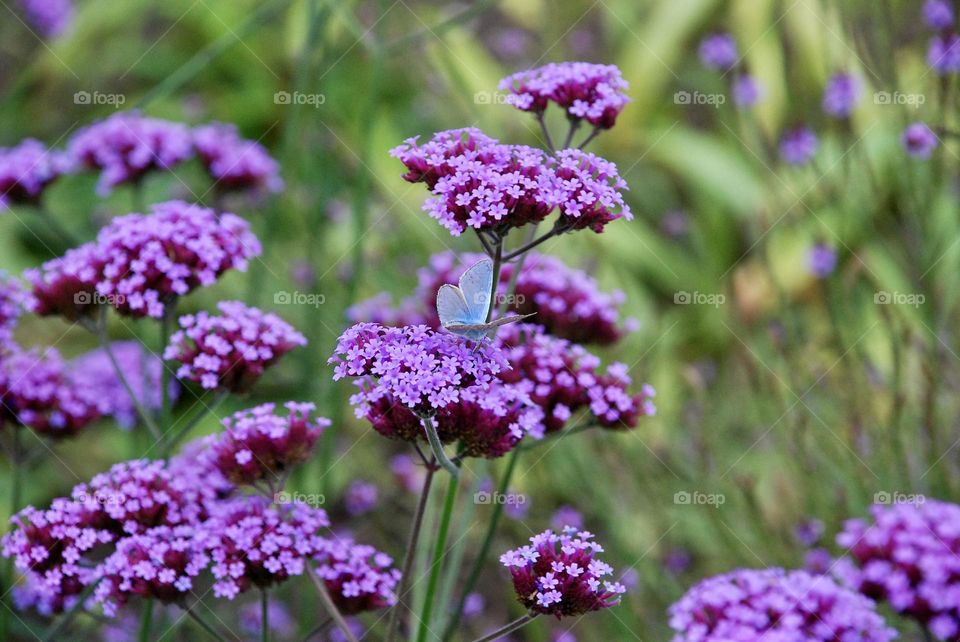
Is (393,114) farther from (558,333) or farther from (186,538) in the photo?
(186,538)

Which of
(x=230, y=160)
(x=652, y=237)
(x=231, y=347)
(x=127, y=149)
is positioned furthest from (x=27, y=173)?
(x=652, y=237)

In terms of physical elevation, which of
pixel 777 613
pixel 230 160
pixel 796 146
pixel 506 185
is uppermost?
pixel 796 146

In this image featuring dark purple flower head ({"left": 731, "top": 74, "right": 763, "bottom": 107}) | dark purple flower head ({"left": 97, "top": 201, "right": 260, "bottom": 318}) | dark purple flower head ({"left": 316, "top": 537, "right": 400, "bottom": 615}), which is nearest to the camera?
dark purple flower head ({"left": 316, "top": 537, "right": 400, "bottom": 615})

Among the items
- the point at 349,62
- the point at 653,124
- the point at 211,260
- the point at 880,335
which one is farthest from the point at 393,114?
the point at 211,260

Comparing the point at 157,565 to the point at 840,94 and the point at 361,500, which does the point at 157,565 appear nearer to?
the point at 361,500

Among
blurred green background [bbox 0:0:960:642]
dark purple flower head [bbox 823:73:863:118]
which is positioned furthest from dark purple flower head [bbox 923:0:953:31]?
dark purple flower head [bbox 823:73:863:118]

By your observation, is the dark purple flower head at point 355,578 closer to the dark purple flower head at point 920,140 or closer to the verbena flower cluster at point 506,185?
the verbena flower cluster at point 506,185

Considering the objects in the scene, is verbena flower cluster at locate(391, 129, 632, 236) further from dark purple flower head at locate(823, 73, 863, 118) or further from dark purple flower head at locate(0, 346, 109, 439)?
dark purple flower head at locate(823, 73, 863, 118)
